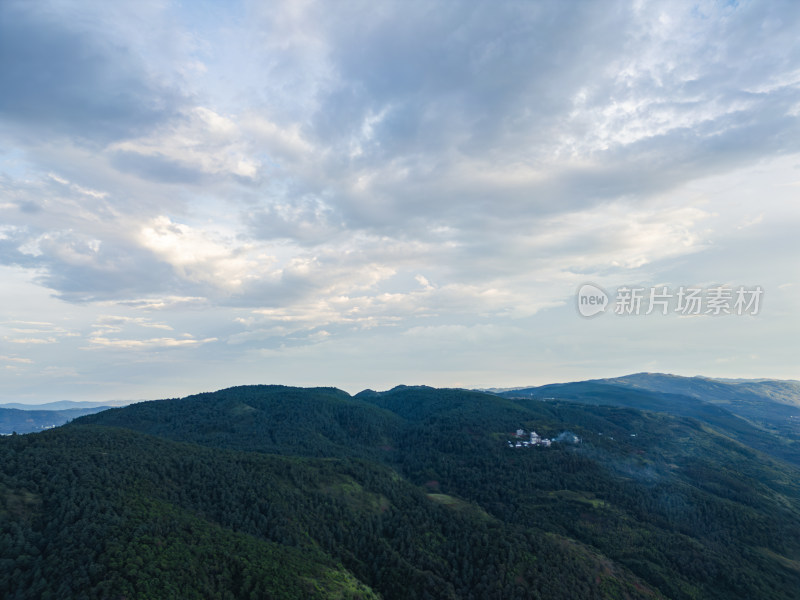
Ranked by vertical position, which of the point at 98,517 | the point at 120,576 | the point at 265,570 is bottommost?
the point at 265,570

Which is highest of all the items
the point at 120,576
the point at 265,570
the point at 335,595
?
the point at 120,576

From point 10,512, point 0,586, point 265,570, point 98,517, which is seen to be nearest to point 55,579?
point 0,586

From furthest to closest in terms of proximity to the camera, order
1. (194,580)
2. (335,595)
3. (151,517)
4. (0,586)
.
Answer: (151,517) < (335,595) < (194,580) < (0,586)

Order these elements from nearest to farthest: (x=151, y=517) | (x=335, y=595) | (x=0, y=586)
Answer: (x=0, y=586)
(x=335, y=595)
(x=151, y=517)

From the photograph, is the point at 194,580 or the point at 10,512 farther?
the point at 10,512

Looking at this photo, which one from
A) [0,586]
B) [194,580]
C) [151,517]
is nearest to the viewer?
[0,586]

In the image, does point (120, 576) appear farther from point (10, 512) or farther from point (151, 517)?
point (10, 512)

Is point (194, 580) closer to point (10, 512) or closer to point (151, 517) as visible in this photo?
point (151, 517)

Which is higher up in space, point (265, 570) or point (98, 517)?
point (98, 517)

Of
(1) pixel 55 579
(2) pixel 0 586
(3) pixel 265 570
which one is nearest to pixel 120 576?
(1) pixel 55 579
